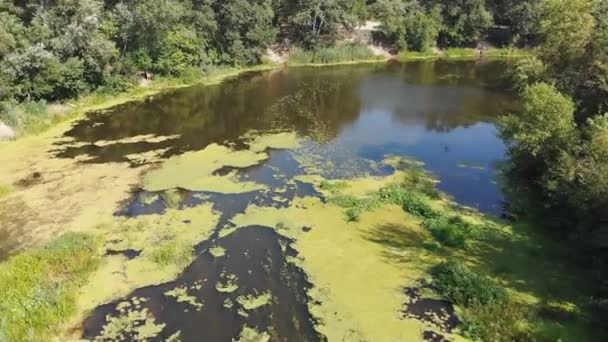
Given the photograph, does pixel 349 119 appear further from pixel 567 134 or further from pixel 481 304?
pixel 481 304

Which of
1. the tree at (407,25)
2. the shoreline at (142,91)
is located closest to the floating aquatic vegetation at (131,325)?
the shoreline at (142,91)

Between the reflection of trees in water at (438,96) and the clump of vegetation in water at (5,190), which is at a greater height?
the reflection of trees in water at (438,96)

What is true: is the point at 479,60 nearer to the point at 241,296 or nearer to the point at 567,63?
the point at 567,63

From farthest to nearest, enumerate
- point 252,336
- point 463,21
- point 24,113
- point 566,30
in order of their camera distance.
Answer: point 463,21 < point 24,113 < point 566,30 < point 252,336

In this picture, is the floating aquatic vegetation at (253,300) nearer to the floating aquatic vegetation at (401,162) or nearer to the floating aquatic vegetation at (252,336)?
the floating aquatic vegetation at (252,336)

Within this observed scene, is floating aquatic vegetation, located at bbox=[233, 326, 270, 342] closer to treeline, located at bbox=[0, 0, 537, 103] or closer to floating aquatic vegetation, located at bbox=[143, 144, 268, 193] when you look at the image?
floating aquatic vegetation, located at bbox=[143, 144, 268, 193]

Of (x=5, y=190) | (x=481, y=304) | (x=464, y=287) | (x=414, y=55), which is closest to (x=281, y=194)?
(x=464, y=287)

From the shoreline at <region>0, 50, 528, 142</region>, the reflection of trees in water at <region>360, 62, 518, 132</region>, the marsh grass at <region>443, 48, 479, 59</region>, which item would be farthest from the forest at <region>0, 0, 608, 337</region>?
the reflection of trees in water at <region>360, 62, 518, 132</region>
